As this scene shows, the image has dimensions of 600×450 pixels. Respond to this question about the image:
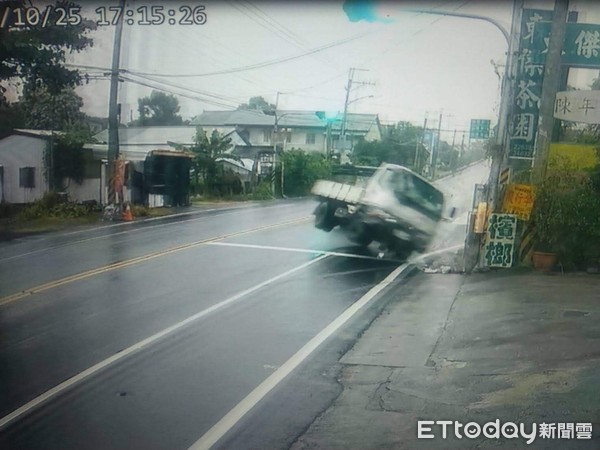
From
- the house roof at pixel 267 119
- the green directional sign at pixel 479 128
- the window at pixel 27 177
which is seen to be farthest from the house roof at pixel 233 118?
the green directional sign at pixel 479 128

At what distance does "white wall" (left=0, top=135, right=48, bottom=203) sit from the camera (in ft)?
9.94

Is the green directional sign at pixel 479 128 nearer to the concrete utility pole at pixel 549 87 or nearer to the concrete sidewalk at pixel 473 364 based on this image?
the concrete utility pole at pixel 549 87

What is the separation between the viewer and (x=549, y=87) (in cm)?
288

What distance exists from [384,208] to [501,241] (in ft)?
2.39

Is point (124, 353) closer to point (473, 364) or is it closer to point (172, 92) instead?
point (172, 92)

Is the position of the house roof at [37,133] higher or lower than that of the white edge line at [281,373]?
higher

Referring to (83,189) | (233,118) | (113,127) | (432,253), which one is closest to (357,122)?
(233,118)

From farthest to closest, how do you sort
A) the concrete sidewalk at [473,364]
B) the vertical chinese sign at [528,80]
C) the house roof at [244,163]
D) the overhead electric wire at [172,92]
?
the house roof at [244,163] < the overhead electric wire at [172,92] < the vertical chinese sign at [528,80] < the concrete sidewalk at [473,364]

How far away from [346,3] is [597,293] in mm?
1678

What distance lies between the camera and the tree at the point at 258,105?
3.04 m

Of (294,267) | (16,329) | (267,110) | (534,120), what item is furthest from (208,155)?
(534,120)

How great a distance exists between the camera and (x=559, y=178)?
290cm

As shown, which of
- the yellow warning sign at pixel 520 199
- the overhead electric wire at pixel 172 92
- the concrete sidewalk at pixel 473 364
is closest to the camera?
the concrete sidewalk at pixel 473 364

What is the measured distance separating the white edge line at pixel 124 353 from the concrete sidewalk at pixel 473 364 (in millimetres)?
486
